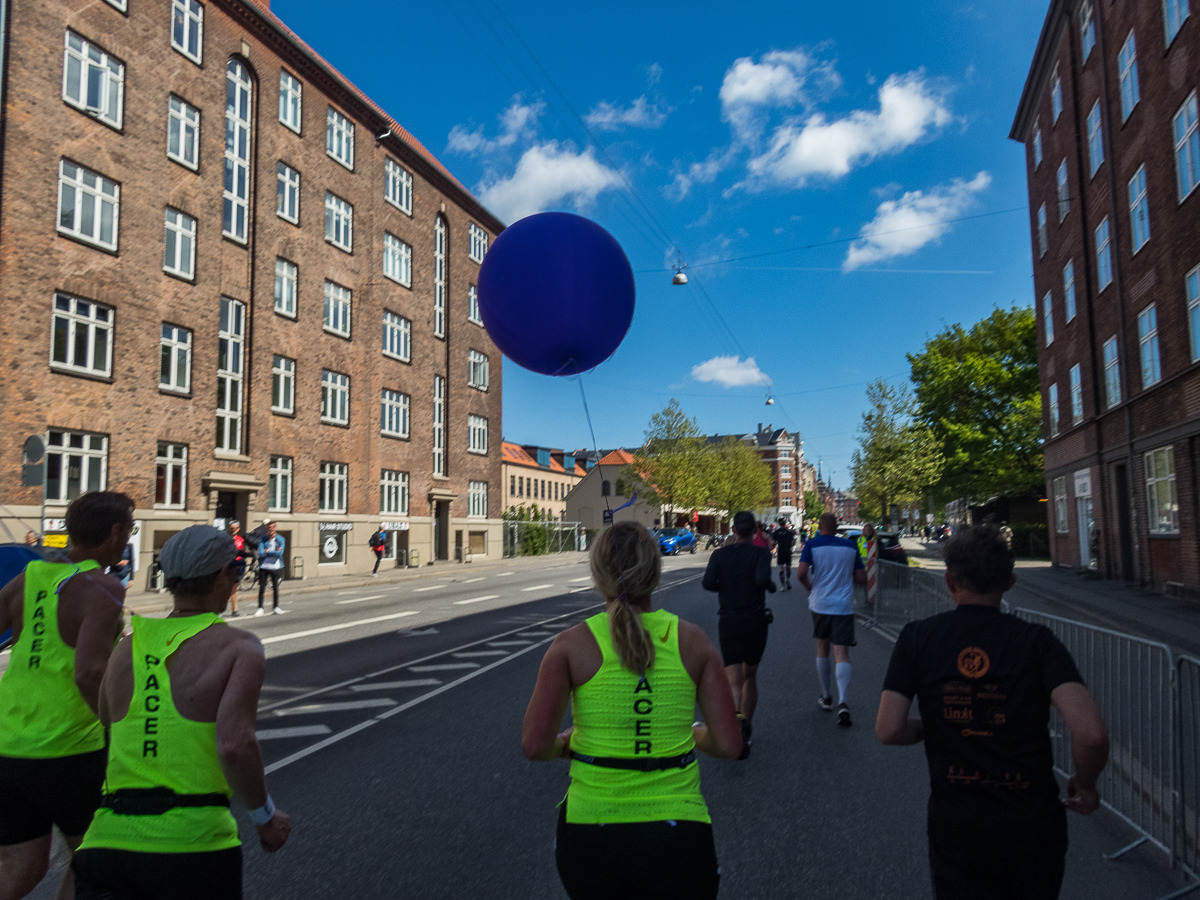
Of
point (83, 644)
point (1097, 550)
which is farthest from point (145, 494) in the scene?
point (1097, 550)

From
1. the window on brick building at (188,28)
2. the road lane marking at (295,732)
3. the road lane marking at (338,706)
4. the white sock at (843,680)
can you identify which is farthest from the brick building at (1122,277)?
the window on brick building at (188,28)

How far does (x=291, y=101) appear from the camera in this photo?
29.6 metres

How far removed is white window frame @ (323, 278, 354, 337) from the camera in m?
30.9

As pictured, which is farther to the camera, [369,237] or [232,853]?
[369,237]

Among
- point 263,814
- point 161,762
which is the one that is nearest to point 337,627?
point 263,814

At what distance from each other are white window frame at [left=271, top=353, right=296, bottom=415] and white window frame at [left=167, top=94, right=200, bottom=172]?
6.47 m

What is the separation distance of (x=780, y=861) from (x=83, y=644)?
326cm

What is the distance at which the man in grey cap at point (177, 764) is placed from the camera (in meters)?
2.17

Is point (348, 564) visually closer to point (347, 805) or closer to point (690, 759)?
point (347, 805)

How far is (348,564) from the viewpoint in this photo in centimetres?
3086

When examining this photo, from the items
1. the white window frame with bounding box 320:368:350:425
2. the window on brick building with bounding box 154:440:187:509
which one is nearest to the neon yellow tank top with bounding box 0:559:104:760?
the window on brick building with bounding box 154:440:187:509

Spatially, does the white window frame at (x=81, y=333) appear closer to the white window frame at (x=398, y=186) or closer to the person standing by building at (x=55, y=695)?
the white window frame at (x=398, y=186)

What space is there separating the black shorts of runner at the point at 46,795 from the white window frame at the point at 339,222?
99.2ft

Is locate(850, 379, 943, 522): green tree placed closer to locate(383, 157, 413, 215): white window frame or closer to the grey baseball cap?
locate(383, 157, 413, 215): white window frame
